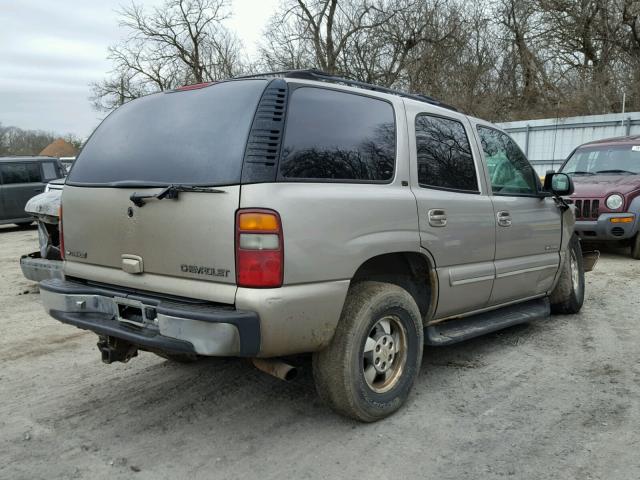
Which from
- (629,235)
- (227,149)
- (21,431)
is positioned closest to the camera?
(227,149)

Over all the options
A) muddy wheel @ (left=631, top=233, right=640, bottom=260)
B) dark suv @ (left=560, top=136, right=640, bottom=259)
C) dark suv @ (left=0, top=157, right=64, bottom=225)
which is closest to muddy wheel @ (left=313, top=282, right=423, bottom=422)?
dark suv @ (left=560, top=136, right=640, bottom=259)

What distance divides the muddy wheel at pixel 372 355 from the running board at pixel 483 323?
33cm

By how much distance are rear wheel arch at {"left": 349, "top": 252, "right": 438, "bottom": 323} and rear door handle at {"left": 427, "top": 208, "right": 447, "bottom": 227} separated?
0.22 m

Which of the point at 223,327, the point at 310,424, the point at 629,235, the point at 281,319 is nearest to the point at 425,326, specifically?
the point at 310,424

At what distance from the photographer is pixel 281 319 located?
9.08 ft

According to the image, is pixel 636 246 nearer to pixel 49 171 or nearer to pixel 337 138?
pixel 337 138

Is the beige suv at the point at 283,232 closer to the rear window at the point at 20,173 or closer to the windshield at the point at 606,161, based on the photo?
the windshield at the point at 606,161

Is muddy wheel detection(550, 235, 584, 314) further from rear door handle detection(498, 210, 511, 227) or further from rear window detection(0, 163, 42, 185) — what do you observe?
rear window detection(0, 163, 42, 185)

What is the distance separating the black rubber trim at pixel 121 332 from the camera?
2811mm

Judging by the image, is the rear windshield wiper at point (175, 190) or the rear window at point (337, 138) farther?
the rear window at point (337, 138)

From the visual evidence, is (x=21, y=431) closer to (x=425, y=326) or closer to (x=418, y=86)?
(x=425, y=326)

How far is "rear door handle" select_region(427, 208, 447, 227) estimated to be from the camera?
3604 mm

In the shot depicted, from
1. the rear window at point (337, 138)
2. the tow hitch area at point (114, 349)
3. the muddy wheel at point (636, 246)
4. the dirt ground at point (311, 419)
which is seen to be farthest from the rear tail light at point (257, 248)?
the muddy wheel at point (636, 246)

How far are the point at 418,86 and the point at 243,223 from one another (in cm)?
2456
